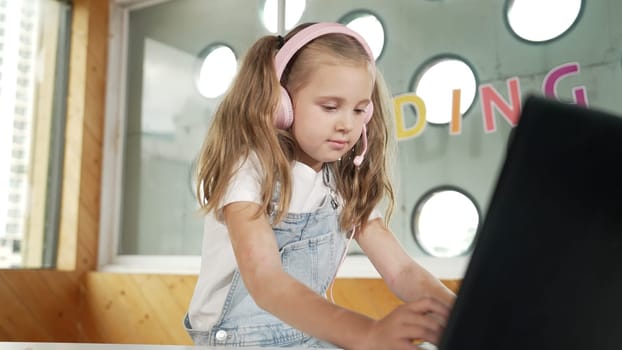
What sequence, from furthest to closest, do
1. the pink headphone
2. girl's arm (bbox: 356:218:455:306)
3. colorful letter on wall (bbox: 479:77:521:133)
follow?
colorful letter on wall (bbox: 479:77:521:133)
the pink headphone
girl's arm (bbox: 356:218:455:306)

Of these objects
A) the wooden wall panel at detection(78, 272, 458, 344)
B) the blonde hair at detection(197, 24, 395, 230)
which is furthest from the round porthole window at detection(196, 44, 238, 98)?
the blonde hair at detection(197, 24, 395, 230)

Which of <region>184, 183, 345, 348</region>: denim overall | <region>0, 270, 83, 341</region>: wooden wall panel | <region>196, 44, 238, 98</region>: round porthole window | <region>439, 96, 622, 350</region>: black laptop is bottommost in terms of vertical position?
<region>0, 270, 83, 341</region>: wooden wall panel

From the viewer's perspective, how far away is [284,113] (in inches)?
43.7

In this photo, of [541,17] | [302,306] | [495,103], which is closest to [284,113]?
[302,306]

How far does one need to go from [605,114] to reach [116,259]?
3.52 metres

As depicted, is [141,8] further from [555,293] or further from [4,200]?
[555,293]

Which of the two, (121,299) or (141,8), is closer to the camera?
(121,299)

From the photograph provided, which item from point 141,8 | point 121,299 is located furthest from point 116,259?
point 141,8

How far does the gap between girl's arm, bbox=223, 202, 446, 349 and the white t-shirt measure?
0.11 metres

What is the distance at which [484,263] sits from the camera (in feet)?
1.08

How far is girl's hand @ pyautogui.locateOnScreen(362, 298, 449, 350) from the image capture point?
1.62ft

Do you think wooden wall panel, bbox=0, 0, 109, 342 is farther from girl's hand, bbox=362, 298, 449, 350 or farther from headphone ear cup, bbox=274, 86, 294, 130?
girl's hand, bbox=362, 298, 449, 350

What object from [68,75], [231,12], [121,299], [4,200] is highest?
[231,12]

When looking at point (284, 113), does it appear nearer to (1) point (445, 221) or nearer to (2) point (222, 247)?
(2) point (222, 247)
